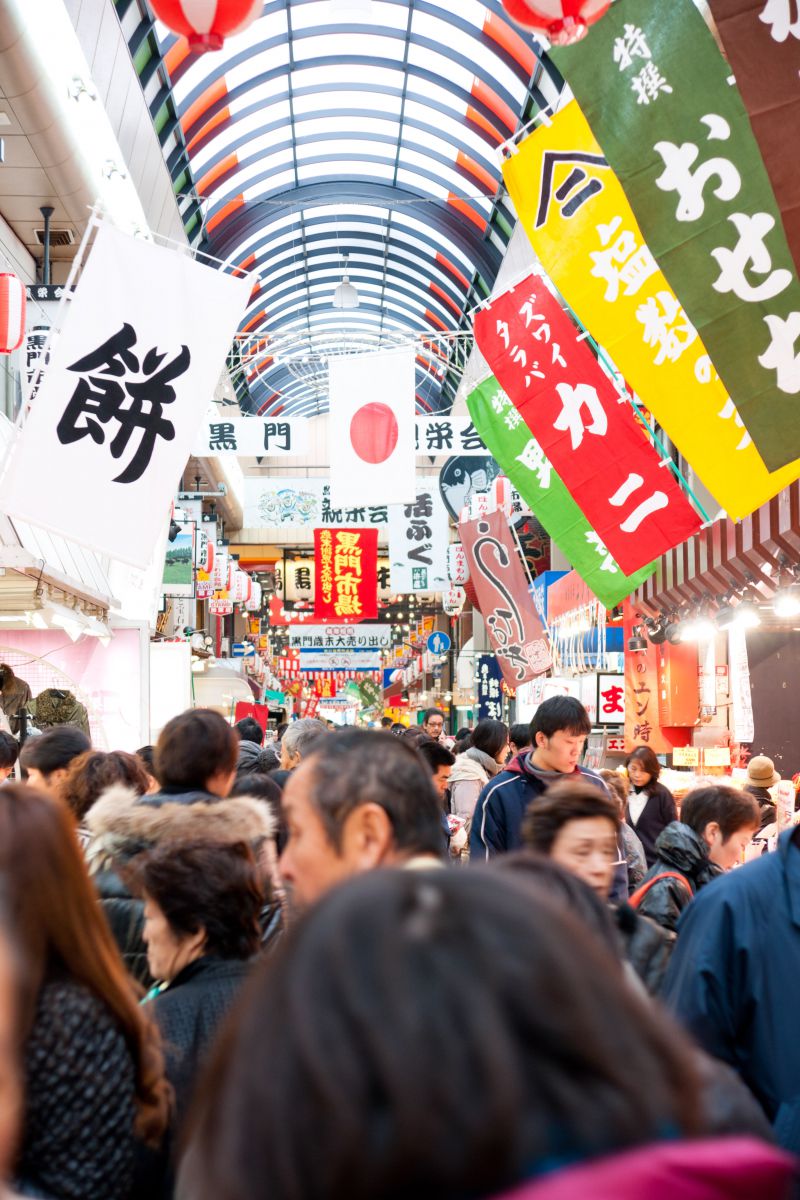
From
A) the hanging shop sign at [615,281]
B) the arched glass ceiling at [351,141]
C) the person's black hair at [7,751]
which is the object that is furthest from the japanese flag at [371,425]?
the person's black hair at [7,751]

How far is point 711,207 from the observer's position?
4.96m

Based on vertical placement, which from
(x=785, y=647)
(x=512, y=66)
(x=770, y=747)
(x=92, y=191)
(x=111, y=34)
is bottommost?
(x=770, y=747)

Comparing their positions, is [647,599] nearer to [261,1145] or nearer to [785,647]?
[785,647]

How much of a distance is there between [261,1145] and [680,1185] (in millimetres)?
286

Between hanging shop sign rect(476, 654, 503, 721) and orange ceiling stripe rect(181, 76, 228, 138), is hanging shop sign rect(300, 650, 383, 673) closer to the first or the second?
hanging shop sign rect(476, 654, 503, 721)

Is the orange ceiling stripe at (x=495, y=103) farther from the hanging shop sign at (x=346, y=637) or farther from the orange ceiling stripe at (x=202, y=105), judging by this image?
the hanging shop sign at (x=346, y=637)

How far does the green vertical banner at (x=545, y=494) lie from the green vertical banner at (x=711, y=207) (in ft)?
14.0

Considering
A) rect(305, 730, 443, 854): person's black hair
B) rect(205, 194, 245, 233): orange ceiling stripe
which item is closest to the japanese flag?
rect(305, 730, 443, 854): person's black hair

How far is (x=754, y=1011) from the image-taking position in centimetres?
250

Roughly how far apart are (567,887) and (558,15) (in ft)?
13.3

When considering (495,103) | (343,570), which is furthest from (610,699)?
(343,570)

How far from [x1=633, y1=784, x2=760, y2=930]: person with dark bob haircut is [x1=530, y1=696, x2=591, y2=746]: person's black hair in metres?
0.75

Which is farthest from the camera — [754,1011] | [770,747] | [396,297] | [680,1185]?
[396,297]

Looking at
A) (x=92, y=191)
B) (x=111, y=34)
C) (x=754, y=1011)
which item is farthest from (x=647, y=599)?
(x=754, y=1011)
